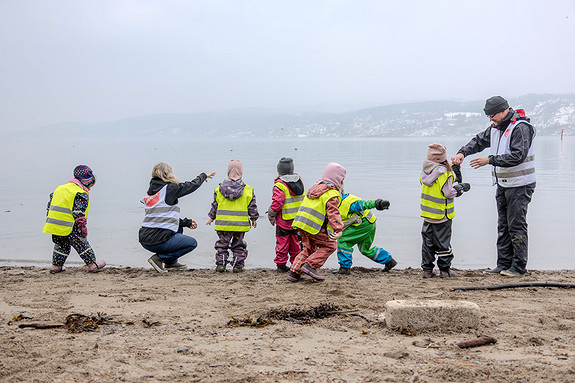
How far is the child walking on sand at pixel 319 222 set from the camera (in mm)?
6438

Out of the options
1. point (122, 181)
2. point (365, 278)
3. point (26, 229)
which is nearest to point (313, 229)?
point (365, 278)

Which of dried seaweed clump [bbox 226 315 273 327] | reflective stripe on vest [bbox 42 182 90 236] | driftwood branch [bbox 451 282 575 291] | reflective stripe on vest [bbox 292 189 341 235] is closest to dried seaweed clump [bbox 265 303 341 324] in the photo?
dried seaweed clump [bbox 226 315 273 327]

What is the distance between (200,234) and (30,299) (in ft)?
17.6

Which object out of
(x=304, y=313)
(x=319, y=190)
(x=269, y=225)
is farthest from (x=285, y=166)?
(x=269, y=225)

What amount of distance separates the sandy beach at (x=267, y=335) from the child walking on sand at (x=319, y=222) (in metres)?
0.26

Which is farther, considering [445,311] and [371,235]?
[371,235]

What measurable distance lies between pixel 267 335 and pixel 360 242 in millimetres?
3278

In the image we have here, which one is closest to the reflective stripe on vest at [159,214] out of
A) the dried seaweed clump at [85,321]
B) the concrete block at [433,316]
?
the dried seaweed clump at [85,321]

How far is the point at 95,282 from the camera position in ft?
22.6

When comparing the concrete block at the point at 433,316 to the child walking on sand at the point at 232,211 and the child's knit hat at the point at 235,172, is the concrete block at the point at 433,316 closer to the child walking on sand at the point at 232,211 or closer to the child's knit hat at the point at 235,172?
the child walking on sand at the point at 232,211

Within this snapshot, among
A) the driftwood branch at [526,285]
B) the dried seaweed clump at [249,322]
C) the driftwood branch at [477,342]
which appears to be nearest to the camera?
the driftwood branch at [477,342]

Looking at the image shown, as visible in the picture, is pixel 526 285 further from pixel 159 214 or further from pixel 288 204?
pixel 159 214

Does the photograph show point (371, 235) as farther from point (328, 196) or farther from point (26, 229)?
point (26, 229)

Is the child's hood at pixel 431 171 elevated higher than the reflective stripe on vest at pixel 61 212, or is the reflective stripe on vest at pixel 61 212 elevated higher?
the child's hood at pixel 431 171
